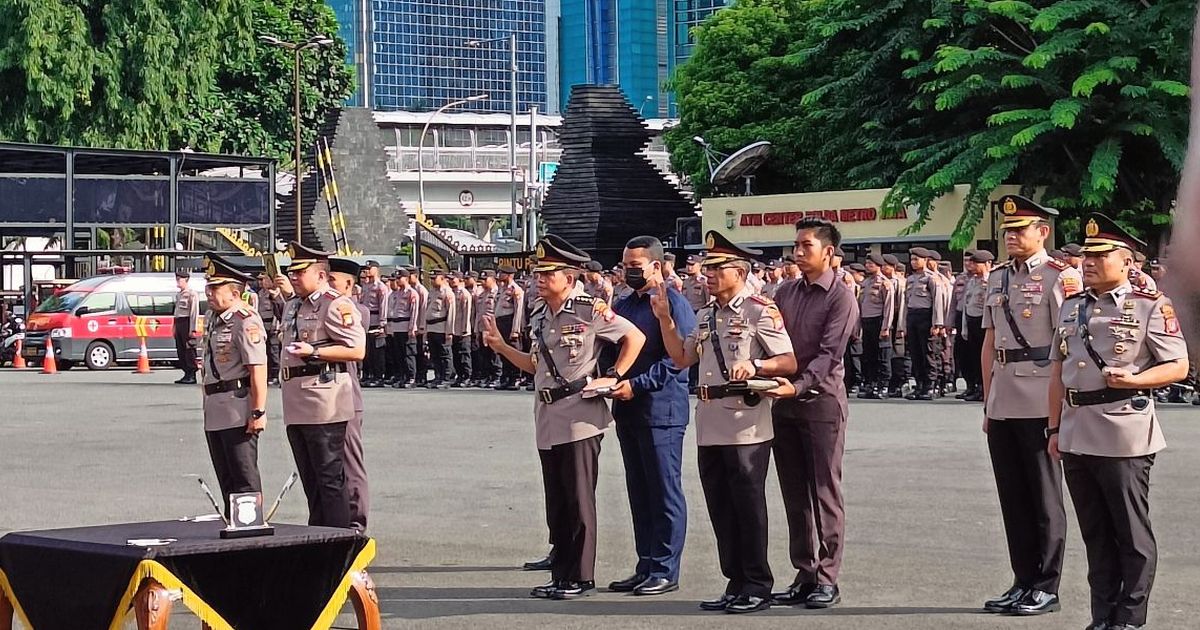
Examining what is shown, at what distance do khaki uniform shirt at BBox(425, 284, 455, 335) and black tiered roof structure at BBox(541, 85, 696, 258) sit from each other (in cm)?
1732

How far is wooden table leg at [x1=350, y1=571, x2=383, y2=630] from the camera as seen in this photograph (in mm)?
7469

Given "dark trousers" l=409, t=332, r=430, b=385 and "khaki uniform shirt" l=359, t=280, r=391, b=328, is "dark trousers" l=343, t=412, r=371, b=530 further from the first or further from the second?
"khaki uniform shirt" l=359, t=280, r=391, b=328

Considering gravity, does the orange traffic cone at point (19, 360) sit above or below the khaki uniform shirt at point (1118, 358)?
below

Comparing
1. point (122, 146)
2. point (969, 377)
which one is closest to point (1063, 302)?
point (969, 377)

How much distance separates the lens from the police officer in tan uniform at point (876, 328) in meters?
25.3

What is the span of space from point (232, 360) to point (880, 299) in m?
16.1

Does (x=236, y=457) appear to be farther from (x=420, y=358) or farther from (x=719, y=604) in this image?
(x=420, y=358)

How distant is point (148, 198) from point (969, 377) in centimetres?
2146

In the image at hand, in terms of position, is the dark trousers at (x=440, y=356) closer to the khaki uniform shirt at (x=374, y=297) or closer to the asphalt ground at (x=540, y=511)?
the khaki uniform shirt at (x=374, y=297)

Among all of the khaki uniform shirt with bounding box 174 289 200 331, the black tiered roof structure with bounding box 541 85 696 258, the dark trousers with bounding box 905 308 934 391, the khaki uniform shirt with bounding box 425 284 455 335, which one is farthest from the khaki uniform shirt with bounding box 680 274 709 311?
the black tiered roof structure with bounding box 541 85 696 258

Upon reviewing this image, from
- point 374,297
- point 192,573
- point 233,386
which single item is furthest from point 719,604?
point 374,297

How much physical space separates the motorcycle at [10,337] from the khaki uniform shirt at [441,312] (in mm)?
10173

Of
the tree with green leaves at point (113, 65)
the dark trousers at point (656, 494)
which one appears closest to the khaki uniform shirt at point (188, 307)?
the tree with green leaves at point (113, 65)

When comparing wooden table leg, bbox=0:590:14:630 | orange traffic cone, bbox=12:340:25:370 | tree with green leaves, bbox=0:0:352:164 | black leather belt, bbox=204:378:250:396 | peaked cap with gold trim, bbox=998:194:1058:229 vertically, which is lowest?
orange traffic cone, bbox=12:340:25:370
